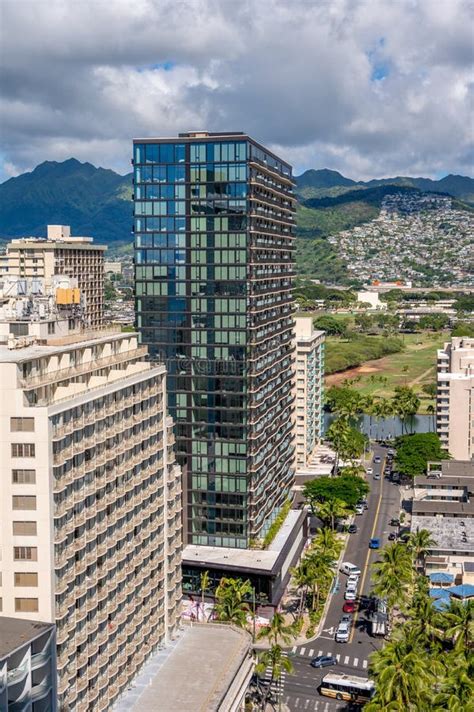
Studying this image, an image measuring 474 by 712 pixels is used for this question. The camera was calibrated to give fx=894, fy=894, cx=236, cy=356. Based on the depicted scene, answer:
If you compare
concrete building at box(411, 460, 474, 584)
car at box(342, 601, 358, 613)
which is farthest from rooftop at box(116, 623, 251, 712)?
concrete building at box(411, 460, 474, 584)

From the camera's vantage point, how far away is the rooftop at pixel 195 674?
2630 inches

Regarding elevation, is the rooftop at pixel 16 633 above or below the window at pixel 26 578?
above

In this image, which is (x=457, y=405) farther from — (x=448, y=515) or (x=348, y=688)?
(x=348, y=688)

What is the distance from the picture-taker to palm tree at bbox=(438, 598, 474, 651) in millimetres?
82812

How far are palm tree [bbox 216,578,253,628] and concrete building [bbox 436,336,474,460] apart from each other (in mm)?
78399

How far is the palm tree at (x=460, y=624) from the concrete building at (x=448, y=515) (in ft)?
87.2

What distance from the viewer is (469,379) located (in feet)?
542

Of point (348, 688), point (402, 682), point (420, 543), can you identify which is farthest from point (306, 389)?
point (402, 682)

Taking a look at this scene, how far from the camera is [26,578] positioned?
5697 centimetres

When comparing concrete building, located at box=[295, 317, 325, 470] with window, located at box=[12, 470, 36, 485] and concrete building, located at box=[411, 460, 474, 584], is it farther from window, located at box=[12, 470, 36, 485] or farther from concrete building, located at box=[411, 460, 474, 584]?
window, located at box=[12, 470, 36, 485]

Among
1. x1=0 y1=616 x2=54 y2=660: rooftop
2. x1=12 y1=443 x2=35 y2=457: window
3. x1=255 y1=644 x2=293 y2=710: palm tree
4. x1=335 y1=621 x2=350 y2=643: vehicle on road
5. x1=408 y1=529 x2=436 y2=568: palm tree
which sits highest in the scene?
x1=12 y1=443 x2=35 y2=457: window

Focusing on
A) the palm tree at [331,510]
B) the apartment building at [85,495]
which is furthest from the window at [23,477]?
the palm tree at [331,510]

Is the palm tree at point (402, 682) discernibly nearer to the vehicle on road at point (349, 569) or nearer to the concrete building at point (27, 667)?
the concrete building at point (27, 667)

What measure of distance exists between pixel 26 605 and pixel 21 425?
1152cm
